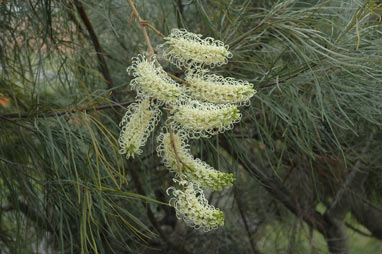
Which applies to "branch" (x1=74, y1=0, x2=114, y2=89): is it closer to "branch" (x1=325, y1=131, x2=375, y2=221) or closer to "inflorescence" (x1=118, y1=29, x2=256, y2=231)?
"inflorescence" (x1=118, y1=29, x2=256, y2=231)

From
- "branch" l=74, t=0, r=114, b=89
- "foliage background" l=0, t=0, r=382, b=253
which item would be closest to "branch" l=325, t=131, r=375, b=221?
"foliage background" l=0, t=0, r=382, b=253

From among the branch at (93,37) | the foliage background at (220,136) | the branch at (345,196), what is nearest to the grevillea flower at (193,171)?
the foliage background at (220,136)

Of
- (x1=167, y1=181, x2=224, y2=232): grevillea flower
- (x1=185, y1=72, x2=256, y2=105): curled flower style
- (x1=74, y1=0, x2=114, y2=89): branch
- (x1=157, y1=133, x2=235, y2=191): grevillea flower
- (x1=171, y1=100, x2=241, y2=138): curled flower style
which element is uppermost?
(x1=74, y1=0, x2=114, y2=89): branch

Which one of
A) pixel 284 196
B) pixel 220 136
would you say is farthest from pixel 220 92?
pixel 284 196

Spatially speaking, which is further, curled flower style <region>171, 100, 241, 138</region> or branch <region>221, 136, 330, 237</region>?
branch <region>221, 136, 330, 237</region>

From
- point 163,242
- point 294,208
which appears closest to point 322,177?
point 294,208

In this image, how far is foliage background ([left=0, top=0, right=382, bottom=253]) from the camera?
40.1 inches

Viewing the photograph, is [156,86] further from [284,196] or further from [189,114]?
[284,196]

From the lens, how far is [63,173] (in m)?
0.99

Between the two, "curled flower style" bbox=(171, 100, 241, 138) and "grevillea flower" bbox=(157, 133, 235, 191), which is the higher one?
"curled flower style" bbox=(171, 100, 241, 138)

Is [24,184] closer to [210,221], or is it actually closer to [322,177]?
[210,221]

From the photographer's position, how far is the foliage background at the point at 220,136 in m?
1.02

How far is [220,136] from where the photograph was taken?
1397 mm

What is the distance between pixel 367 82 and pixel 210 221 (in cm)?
55
